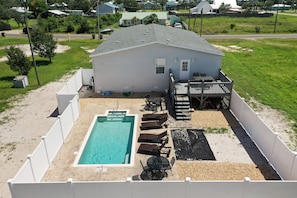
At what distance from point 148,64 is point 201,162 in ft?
30.2

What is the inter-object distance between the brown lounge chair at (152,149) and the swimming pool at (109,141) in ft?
1.90

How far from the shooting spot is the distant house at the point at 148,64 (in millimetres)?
17750

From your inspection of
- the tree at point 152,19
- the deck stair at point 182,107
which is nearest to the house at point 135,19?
the tree at point 152,19

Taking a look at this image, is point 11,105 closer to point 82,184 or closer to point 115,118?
point 115,118

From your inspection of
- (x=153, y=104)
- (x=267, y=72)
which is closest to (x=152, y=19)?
(x=267, y=72)

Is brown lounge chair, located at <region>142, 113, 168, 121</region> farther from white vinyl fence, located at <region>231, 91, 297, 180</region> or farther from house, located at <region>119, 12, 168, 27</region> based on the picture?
house, located at <region>119, 12, 168, 27</region>

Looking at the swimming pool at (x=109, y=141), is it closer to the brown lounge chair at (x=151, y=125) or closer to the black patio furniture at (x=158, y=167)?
the brown lounge chair at (x=151, y=125)

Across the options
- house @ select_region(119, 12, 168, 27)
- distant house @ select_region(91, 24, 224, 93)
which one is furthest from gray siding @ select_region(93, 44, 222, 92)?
house @ select_region(119, 12, 168, 27)

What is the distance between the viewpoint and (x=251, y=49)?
35156 mm

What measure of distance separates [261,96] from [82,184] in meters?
15.1

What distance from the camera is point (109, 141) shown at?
13148 mm

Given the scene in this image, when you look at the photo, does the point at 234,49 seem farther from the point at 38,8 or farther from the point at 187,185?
the point at 38,8

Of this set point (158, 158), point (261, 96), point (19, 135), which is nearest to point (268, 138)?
point (158, 158)

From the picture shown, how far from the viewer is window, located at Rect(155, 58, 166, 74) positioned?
1808 centimetres
